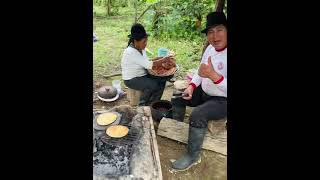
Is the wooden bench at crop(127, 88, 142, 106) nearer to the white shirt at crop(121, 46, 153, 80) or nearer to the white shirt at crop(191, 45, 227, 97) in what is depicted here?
the white shirt at crop(121, 46, 153, 80)

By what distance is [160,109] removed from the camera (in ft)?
15.4

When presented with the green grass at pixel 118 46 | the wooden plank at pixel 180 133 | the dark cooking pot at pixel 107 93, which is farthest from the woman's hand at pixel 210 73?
the green grass at pixel 118 46

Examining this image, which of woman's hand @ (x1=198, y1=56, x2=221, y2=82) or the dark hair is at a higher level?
the dark hair

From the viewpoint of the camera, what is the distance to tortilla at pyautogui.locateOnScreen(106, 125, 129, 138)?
3502 millimetres

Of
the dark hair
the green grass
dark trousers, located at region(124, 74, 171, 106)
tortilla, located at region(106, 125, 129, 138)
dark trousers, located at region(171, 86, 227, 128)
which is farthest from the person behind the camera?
the green grass

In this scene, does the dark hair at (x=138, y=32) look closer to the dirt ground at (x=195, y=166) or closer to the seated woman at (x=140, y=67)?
the seated woman at (x=140, y=67)

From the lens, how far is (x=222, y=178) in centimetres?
379

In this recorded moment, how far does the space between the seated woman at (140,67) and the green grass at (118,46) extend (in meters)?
1.64

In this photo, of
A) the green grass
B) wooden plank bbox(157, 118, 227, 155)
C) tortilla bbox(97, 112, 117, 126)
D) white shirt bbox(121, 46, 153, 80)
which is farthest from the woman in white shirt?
the green grass

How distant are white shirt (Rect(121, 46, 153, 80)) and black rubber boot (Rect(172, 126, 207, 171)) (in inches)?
54.4

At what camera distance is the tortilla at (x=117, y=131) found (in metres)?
3.50

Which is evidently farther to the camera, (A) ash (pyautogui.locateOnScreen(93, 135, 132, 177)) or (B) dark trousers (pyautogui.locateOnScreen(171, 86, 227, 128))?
(B) dark trousers (pyautogui.locateOnScreen(171, 86, 227, 128))
